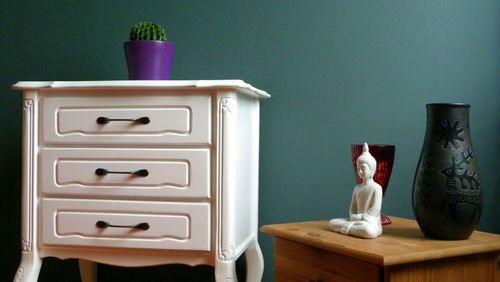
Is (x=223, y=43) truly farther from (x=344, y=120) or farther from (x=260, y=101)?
(x=344, y=120)

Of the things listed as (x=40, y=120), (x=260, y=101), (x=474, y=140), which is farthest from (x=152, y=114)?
(x=474, y=140)

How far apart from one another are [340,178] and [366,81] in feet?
1.11

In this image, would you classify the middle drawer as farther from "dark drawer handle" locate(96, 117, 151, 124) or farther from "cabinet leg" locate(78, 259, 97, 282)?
"cabinet leg" locate(78, 259, 97, 282)

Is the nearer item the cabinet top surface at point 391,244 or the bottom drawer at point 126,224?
the cabinet top surface at point 391,244

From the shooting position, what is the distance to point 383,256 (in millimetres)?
1112

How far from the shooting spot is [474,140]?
1.94 meters

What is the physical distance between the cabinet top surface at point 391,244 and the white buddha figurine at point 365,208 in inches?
0.8

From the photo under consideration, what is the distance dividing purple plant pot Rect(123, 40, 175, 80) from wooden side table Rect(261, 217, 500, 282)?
1.80ft

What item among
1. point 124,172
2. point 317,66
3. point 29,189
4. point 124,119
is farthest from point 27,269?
point 317,66

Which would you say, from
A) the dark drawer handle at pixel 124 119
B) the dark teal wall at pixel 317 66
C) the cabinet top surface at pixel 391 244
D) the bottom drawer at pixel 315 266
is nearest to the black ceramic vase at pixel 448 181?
the cabinet top surface at pixel 391 244

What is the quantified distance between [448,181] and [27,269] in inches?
42.7

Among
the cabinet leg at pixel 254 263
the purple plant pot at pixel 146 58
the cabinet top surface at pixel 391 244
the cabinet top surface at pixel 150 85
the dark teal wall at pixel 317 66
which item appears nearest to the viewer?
the cabinet top surface at pixel 391 244

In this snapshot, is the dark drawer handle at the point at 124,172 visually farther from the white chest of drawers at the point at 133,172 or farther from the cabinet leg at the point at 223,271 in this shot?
the cabinet leg at the point at 223,271

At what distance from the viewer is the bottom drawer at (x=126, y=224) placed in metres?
1.44
